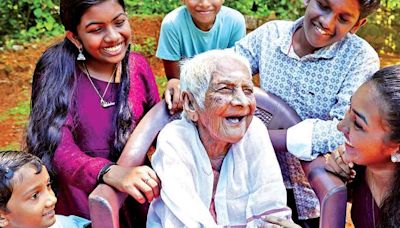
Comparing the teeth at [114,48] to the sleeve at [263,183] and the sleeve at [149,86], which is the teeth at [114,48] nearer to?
the sleeve at [149,86]

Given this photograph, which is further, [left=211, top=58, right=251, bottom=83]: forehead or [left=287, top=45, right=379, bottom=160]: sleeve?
[left=287, top=45, right=379, bottom=160]: sleeve

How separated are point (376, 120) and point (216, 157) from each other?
→ 0.74 m

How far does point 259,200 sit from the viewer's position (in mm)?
2400

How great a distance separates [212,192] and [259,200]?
212 mm

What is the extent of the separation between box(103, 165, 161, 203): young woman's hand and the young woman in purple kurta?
0.04 m

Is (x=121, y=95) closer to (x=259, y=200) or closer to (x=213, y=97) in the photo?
(x=213, y=97)

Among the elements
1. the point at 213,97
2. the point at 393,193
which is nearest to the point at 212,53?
the point at 213,97

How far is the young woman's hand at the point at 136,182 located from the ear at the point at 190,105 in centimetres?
30

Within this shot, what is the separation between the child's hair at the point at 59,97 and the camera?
2.62 meters

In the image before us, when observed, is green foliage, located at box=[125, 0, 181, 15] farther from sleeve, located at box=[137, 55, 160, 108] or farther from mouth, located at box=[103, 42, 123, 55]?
mouth, located at box=[103, 42, 123, 55]

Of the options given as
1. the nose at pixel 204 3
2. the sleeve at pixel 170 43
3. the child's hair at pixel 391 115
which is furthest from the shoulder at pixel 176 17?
the child's hair at pixel 391 115

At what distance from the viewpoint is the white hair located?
7.63ft

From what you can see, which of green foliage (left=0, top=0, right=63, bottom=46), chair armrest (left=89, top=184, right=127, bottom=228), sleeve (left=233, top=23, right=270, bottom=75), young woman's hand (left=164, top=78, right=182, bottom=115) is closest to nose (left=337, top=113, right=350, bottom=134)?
sleeve (left=233, top=23, right=270, bottom=75)

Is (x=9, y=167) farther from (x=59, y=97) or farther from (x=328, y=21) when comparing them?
(x=328, y=21)
